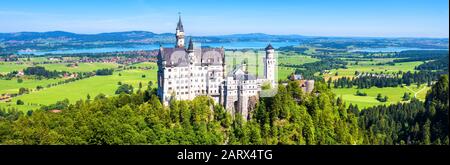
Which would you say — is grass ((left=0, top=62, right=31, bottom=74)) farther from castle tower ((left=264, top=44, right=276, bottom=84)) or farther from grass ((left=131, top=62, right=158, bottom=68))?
castle tower ((left=264, top=44, right=276, bottom=84))

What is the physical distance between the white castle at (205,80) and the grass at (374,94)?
2449 centimetres

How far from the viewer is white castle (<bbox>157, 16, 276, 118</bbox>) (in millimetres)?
37562

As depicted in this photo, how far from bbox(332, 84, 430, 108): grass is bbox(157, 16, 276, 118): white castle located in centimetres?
2449

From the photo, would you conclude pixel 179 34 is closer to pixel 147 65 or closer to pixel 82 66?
pixel 147 65

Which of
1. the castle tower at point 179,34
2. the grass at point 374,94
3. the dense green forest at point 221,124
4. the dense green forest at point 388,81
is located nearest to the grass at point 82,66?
the dense green forest at point 388,81

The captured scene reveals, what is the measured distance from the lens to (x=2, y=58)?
122562 millimetres

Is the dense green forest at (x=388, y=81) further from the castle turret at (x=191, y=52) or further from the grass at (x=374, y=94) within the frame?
the castle turret at (x=191, y=52)

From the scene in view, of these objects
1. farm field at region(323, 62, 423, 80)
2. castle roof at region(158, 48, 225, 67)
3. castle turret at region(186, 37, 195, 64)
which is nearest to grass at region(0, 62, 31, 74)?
farm field at region(323, 62, 423, 80)

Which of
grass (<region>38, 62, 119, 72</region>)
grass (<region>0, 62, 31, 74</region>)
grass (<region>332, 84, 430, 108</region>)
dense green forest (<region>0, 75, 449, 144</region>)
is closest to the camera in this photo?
dense green forest (<region>0, 75, 449, 144</region>)

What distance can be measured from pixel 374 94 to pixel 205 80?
36.4 meters

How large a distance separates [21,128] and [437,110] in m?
35.6
